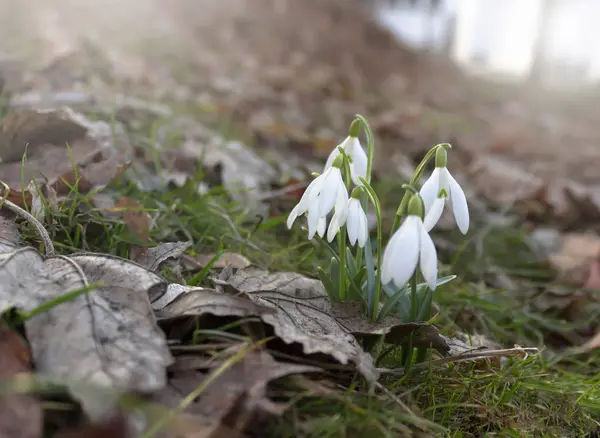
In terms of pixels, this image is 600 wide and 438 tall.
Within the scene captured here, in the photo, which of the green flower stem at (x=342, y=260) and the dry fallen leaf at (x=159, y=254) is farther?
the dry fallen leaf at (x=159, y=254)

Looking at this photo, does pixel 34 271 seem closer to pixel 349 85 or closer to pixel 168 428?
pixel 168 428

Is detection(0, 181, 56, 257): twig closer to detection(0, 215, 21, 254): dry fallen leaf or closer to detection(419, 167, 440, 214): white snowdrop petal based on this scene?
detection(0, 215, 21, 254): dry fallen leaf

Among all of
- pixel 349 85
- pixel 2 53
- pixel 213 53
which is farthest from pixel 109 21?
pixel 2 53

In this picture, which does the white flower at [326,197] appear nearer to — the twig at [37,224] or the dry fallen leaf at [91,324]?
the dry fallen leaf at [91,324]

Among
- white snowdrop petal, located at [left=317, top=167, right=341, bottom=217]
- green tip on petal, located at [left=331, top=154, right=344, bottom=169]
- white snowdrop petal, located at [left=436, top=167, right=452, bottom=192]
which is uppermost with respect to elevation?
green tip on petal, located at [left=331, top=154, right=344, bottom=169]

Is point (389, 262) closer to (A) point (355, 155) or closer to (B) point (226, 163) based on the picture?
(A) point (355, 155)

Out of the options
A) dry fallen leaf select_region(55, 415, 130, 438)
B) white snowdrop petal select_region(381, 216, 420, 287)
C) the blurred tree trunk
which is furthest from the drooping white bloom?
the blurred tree trunk

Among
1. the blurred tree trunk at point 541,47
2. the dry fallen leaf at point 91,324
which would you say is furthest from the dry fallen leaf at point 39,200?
the blurred tree trunk at point 541,47

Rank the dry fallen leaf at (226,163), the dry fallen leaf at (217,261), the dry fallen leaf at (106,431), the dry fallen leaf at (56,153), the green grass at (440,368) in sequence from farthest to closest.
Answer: the dry fallen leaf at (226,163) < the dry fallen leaf at (56,153) < the dry fallen leaf at (217,261) < the green grass at (440,368) < the dry fallen leaf at (106,431)
